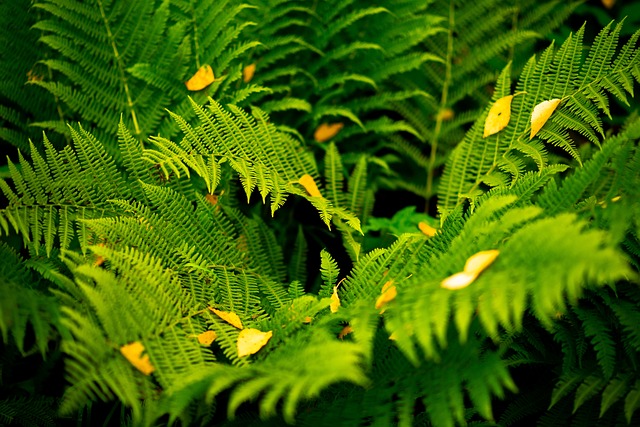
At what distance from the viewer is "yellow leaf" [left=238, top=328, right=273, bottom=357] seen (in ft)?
4.55

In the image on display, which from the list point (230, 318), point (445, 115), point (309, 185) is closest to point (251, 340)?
point (230, 318)

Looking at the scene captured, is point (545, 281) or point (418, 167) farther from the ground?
point (418, 167)

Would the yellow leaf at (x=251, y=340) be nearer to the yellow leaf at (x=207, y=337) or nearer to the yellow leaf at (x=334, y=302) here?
the yellow leaf at (x=207, y=337)

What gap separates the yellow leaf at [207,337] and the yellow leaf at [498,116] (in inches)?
A: 48.6

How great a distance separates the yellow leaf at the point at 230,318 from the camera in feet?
4.85

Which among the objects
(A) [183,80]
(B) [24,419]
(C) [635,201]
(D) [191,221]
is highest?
(A) [183,80]

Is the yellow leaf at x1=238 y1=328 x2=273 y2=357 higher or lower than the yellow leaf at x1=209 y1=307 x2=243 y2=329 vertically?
lower

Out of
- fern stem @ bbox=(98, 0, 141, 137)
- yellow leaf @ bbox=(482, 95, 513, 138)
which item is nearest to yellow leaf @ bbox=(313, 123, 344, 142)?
yellow leaf @ bbox=(482, 95, 513, 138)

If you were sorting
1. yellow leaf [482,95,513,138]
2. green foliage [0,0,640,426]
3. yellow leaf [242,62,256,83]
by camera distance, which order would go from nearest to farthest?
green foliage [0,0,640,426] → yellow leaf [482,95,513,138] → yellow leaf [242,62,256,83]

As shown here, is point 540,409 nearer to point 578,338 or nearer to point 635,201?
point 578,338

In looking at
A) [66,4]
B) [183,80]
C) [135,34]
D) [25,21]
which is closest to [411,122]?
[183,80]

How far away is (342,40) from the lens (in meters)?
2.46

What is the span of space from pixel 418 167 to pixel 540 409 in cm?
131

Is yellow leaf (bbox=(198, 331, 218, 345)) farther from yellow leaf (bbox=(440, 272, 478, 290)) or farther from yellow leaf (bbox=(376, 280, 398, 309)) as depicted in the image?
yellow leaf (bbox=(440, 272, 478, 290))
